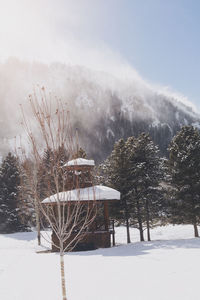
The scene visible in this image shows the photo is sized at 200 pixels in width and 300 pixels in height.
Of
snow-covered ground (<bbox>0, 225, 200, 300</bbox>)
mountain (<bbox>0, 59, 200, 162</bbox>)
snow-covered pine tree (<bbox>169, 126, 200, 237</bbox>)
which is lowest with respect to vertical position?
snow-covered ground (<bbox>0, 225, 200, 300</bbox>)

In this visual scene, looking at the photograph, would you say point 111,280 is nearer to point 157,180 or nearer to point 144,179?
point 144,179

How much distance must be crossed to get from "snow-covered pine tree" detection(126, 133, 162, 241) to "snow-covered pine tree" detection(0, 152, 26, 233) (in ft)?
51.4

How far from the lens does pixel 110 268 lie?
1042 centimetres

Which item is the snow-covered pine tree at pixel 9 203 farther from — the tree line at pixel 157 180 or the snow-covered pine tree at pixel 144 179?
the snow-covered pine tree at pixel 144 179

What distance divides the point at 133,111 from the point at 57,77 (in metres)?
42.0

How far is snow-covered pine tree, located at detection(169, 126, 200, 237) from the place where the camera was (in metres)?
20.2

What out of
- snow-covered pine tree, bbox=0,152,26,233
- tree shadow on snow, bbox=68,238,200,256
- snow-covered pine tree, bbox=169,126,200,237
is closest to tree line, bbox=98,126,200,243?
snow-covered pine tree, bbox=169,126,200,237

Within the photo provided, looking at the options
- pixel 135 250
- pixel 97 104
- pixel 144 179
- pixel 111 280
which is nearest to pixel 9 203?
pixel 144 179

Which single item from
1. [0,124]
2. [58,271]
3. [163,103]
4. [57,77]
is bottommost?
[58,271]

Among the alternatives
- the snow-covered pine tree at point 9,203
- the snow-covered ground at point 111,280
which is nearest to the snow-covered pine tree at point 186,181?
the snow-covered ground at point 111,280

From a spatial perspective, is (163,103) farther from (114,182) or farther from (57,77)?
(114,182)

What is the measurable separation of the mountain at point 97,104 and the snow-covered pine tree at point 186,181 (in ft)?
255

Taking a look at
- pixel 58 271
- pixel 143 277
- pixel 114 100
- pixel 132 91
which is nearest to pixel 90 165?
pixel 58 271

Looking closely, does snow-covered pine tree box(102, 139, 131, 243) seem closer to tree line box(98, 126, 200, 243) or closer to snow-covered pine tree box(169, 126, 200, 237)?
tree line box(98, 126, 200, 243)
